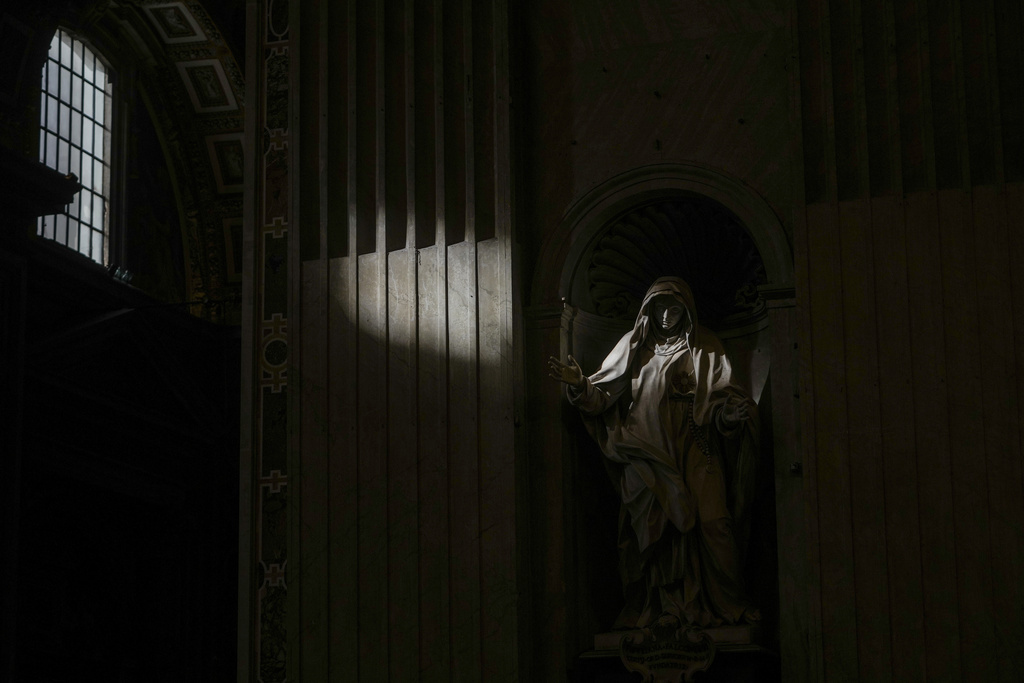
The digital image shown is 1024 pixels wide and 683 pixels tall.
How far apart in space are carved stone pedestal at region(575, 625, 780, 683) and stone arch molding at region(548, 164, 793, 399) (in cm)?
146

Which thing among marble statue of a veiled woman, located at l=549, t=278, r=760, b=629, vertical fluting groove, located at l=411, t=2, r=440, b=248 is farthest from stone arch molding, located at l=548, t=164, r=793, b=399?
vertical fluting groove, located at l=411, t=2, r=440, b=248

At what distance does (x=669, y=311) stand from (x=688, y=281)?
47 centimetres

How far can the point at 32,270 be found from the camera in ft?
46.4

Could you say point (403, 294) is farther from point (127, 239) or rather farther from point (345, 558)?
point (127, 239)

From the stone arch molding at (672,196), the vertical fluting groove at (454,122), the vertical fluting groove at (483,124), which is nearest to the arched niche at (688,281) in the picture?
the stone arch molding at (672,196)

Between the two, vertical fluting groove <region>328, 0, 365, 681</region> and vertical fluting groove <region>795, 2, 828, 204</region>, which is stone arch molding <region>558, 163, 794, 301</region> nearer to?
vertical fluting groove <region>795, 2, 828, 204</region>

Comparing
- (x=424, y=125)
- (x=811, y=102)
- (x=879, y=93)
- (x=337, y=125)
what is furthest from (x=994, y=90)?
(x=337, y=125)

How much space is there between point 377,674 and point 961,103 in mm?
4245

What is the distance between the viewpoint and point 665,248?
9.67m

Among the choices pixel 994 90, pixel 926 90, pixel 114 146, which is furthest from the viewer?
pixel 114 146

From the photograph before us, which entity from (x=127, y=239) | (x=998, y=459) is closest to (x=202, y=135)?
(x=127, y=239)

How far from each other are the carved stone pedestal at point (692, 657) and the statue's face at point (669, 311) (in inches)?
66.2

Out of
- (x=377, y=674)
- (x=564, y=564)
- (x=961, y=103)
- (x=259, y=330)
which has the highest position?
(x=961, y=103)

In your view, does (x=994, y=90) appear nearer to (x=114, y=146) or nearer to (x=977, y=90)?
(x=977, y=90)
